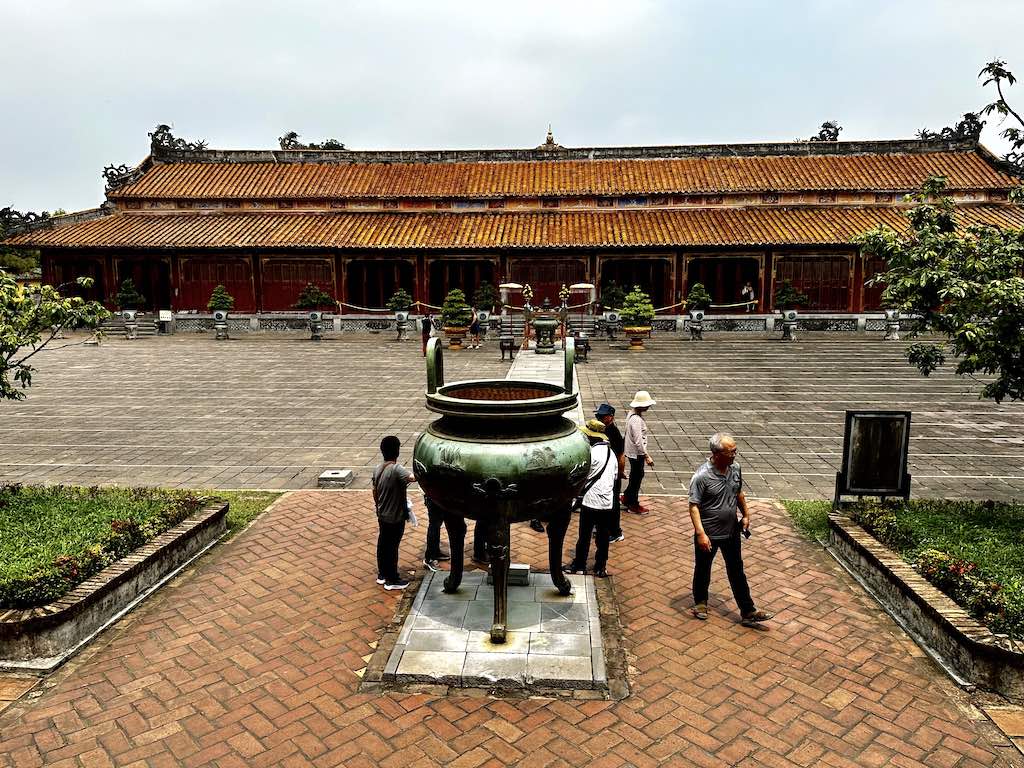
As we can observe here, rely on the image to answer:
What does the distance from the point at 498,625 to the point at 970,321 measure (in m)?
5.07

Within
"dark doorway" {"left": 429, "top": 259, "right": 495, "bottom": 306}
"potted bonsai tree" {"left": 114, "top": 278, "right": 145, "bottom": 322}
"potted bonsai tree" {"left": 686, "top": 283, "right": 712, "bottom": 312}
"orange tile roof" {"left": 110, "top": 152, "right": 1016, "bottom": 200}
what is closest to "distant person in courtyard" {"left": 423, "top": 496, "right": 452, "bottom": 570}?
"potted bonsai tree" {"left": 686, "top": 283, "right": 712, "bottom": 312}

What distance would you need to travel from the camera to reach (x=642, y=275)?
30.2 meters

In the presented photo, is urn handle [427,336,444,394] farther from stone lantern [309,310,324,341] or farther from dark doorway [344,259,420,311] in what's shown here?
dark doorway [344,259,420,311]

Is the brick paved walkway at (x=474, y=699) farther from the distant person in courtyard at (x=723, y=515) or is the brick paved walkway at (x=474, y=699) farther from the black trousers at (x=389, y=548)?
the distant person in courtyard at (x=723, y=515)

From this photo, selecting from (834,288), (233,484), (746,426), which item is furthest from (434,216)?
(233,484)

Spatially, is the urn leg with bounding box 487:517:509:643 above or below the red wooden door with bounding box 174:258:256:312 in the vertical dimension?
below

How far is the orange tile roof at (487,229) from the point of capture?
27.4m

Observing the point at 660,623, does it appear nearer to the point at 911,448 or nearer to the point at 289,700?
the point at 289,700

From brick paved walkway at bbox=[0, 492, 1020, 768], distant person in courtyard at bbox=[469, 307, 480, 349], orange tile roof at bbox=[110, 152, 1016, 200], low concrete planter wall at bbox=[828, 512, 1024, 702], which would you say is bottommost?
brick paved walkway at bbox=[0, 492, 1020, 768]

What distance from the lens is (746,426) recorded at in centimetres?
1214

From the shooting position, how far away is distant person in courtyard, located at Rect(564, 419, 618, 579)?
5.79m

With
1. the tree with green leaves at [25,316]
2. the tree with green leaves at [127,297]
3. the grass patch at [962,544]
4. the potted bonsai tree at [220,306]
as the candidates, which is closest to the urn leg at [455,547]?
the grass patch at [962,544]

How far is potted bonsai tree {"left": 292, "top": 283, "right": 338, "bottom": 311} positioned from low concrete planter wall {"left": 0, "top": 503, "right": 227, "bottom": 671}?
22.0 m

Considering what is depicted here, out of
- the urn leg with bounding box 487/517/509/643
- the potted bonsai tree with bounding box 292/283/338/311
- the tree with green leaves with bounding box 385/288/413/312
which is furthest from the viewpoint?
the potted bonsai tree with bounding box 292/283/338/311
